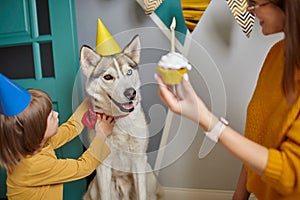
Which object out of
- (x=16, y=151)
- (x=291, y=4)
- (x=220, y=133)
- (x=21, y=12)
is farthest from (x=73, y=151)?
(x=291, y=4)

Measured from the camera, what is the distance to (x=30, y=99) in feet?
3.67

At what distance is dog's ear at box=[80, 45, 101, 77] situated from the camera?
54.8 inches

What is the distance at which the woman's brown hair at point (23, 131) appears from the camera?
42.7 inches

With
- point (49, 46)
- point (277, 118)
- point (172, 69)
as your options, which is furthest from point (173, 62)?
point (49, 46)

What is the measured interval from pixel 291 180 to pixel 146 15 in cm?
119

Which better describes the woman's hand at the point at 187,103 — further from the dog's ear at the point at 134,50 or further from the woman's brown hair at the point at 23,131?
the dog's ear at the point at 134,50

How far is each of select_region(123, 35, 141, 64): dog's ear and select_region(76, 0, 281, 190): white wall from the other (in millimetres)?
73

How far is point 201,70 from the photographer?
1614 millimetres

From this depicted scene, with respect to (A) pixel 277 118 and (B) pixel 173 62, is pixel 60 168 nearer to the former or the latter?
(B) pixel 173 62

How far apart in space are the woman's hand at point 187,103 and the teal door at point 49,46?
1.10 meters

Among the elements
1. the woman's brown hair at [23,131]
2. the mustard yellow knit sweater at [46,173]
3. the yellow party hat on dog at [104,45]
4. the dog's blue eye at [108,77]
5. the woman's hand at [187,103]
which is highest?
the yellow party hat on dog at [104,45]

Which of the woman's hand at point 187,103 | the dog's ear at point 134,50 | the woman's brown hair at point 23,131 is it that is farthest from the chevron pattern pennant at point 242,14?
the woman's brown hair at point 23,131

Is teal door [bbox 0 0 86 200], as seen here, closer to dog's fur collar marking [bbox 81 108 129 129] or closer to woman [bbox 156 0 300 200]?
dog's fur collar marking [bbox 81 108 129 129]

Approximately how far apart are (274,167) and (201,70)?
3.14ft
